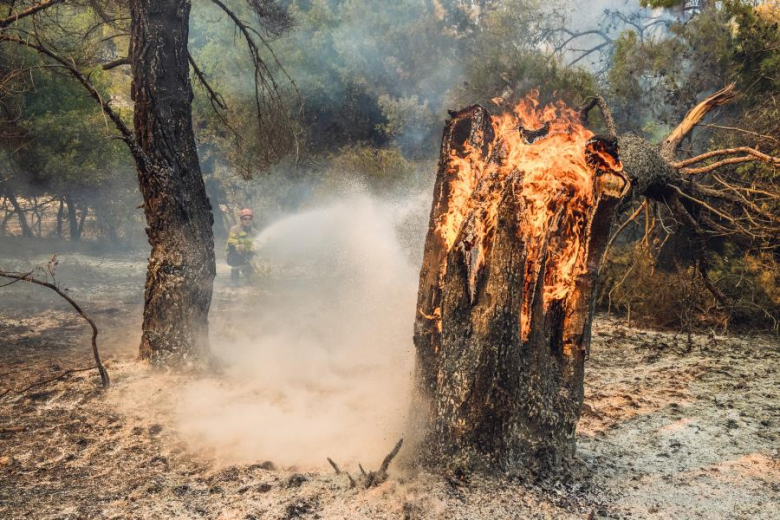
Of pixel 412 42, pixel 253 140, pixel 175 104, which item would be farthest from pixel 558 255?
pixel 412 42

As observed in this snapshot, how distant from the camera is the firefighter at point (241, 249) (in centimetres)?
1173

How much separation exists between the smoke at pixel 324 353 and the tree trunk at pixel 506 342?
2.03 ft

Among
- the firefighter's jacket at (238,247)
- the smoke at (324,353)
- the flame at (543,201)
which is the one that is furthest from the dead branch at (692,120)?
the firefighter's jacket at (238,247)

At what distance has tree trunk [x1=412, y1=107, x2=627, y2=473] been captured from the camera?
3514 millimetres

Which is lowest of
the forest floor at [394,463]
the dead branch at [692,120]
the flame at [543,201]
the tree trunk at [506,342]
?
the forest floor at [394,463]

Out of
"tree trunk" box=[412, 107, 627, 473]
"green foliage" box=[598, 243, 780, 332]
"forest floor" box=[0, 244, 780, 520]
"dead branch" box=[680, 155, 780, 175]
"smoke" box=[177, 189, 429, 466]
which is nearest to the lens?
"forest floor" box=[0, 244, 780, 520]

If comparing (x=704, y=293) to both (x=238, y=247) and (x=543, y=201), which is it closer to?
(x=543, y=201)

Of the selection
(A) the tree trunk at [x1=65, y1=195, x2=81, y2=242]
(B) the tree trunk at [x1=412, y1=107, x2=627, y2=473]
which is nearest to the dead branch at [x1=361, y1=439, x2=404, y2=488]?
(B) the tree trunk at [x1=412, y1=107, x2=627, y2=473]

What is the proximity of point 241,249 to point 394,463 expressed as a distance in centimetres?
880

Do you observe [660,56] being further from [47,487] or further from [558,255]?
[47,487]

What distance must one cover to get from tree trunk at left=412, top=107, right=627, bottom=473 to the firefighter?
8660 millimetres

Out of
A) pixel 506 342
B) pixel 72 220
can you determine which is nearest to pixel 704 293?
pixel 506 342

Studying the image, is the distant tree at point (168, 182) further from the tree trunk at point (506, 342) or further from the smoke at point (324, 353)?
the tree trunk at point (506, 342)

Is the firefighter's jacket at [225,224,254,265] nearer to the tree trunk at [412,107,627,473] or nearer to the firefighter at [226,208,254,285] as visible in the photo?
the firefighter at [226,208,254,285]
